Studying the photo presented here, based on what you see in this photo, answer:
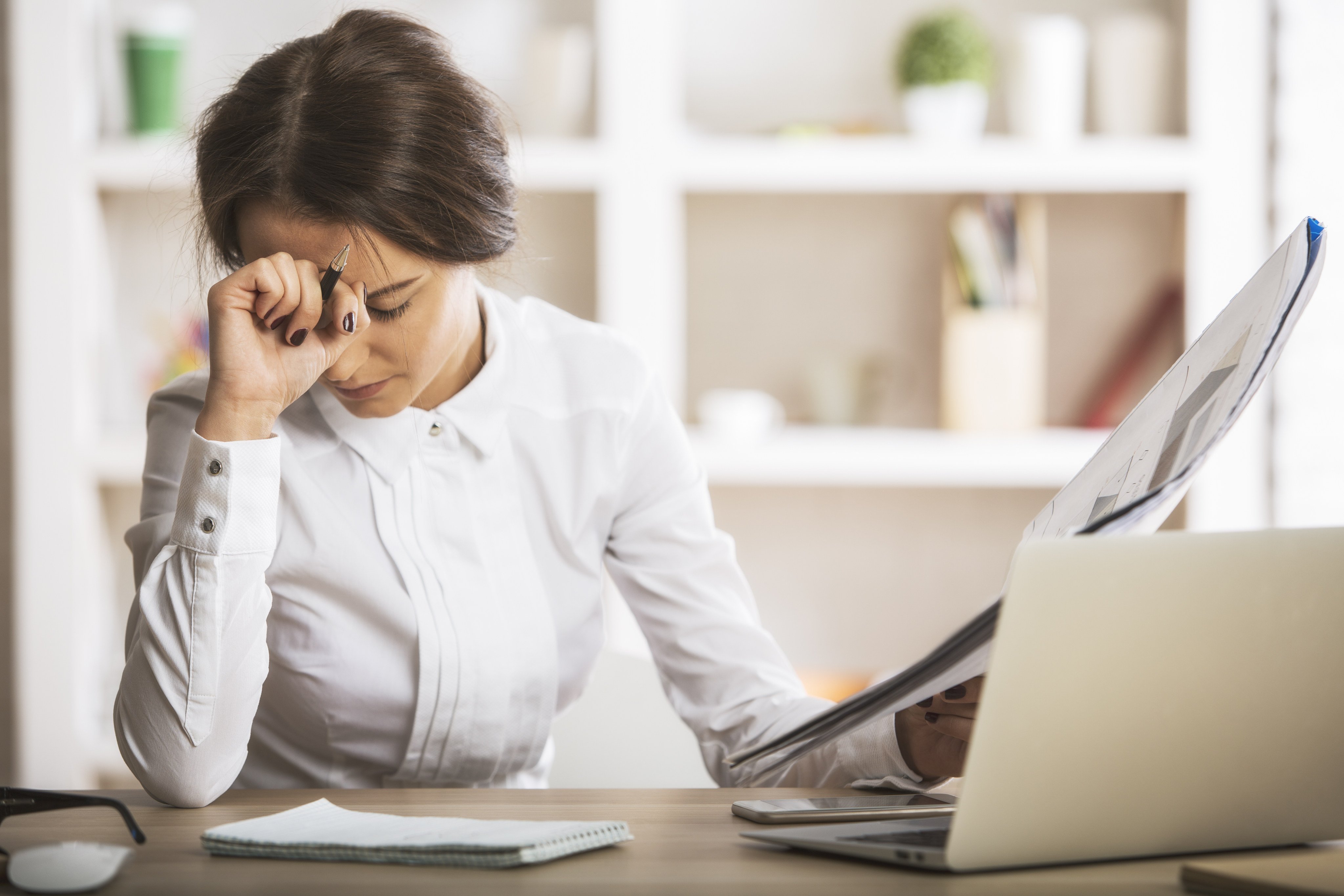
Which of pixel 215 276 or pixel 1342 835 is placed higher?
pixel 215 276

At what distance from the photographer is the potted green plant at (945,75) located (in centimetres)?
212

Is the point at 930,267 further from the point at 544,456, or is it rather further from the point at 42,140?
the point at 42,140

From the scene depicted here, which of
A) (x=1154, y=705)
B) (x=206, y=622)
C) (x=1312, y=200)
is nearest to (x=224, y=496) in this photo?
(x=206, y=622)

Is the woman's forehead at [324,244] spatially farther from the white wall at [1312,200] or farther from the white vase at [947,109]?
the white wall at [1312,200]

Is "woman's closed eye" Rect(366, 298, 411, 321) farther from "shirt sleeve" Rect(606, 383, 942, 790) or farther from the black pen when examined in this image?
"shirt sleeve" Rect(606, 383, 942, 790)

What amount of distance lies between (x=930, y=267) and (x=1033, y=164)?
32cm

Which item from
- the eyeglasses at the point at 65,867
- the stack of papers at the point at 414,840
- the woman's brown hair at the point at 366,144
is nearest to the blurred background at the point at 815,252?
the woman's brown hair at the point at 366,144

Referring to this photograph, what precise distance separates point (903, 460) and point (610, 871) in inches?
63.3

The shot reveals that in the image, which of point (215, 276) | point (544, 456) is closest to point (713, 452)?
point (544, 456)

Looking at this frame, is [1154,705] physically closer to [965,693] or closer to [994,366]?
[965,693]

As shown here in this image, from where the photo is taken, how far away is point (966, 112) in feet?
7.05

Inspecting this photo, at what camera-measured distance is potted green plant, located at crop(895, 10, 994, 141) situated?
2.12m

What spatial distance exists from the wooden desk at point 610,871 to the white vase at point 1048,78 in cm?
173

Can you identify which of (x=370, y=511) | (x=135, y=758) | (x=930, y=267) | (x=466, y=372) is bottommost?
(x=135, y=758)
